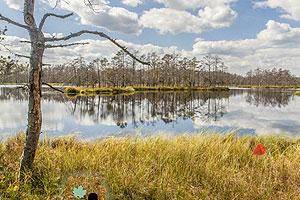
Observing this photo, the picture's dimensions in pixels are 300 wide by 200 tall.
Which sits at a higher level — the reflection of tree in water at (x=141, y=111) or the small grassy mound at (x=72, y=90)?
the small grassy mound at (x=72, y=90)

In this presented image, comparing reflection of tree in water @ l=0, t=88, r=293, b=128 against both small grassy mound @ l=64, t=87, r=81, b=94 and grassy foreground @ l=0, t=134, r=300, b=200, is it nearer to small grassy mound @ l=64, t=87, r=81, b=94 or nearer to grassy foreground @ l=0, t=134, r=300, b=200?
grassy foreground @ l=0, t=134, r=300, b=200

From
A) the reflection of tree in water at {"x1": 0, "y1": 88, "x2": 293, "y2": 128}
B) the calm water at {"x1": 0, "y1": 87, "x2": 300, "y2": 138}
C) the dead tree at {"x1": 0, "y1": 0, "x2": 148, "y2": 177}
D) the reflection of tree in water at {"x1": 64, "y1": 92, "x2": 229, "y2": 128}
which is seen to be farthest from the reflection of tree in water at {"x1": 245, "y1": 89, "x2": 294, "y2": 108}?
the dead tree at {"x1": 0, "y1": 0, "x2": 148, "y2": 177}

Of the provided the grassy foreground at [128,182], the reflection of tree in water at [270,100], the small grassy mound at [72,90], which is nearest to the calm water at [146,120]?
the grassy foreground at [128,182]

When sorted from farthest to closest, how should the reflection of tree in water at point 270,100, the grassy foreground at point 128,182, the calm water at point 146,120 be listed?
1. the reflection of tree in water at point 270,100
2. the calm water at point 146,120
3. the grassy foreground at point 128,182

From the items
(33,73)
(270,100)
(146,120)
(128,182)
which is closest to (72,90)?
(146,120)

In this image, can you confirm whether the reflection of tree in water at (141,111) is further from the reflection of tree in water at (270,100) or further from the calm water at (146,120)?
the reflection of tree in water at (270,100)

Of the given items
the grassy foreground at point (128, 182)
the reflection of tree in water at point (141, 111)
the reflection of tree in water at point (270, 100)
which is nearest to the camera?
the grassy foreground at point (128, 182)

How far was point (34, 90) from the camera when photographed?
240 cm

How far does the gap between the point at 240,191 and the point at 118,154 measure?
2.22m

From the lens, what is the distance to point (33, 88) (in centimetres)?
239

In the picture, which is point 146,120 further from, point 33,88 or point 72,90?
point 72,90

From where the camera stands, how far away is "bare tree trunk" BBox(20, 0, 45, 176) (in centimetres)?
241

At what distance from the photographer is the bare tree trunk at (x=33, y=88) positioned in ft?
7.89

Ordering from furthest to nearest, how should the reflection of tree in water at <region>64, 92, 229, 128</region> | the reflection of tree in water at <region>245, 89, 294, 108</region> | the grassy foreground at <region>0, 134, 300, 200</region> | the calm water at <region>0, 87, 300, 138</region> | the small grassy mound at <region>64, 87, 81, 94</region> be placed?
1. the small grassy mound at <region>64, 87, 81, 94</region>
2. the reflection of tree in water at <region>245, 89, 294, 108</region>
3. the reflection of tree in water at <region>64, 92, 229, 128</region>
4. the calm water at <region>0, 87, 300, 138</region>
5. the grassy foreground at <region>0, 134, 300, 200</region>
